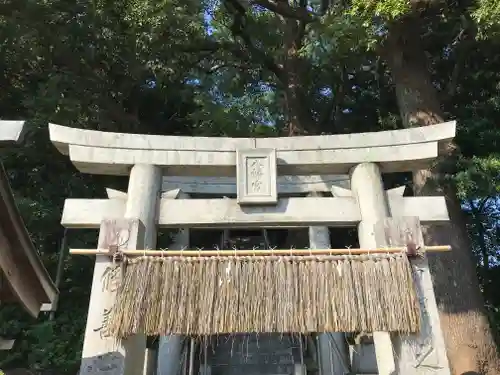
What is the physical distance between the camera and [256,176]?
4.90 m

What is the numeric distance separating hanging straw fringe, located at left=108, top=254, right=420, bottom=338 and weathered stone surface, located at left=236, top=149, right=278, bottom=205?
2.40 ft

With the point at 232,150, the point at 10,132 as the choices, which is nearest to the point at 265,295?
the point at 232,150

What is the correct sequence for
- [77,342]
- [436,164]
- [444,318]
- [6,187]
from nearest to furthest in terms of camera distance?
[6,187]
[444,318]
[436,164]
[77,342]

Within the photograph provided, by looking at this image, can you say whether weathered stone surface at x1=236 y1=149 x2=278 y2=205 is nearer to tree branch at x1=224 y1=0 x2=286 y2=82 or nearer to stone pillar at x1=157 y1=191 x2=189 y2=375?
stone pillar at x1=157 y1=191 x2=189 y2=375

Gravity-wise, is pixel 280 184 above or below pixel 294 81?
below

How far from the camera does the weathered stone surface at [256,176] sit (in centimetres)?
483

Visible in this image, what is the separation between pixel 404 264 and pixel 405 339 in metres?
0.63

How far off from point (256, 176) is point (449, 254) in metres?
4.41

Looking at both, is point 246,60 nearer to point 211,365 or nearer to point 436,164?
point 436,164

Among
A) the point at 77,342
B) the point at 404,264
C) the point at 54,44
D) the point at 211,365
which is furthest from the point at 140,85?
the point at 404,264

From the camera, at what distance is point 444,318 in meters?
7.46

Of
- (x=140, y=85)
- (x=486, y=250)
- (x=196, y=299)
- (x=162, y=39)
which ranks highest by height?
(x=140, y=85)

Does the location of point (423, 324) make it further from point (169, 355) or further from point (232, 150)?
point (169, 355)

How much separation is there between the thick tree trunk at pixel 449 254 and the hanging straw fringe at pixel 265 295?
3461 mm
